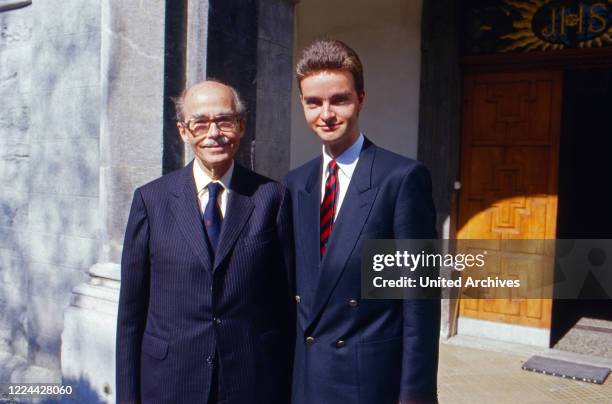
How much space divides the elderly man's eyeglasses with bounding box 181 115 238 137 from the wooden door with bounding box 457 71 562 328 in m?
4.06

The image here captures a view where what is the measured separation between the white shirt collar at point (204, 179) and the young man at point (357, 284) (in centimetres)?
44

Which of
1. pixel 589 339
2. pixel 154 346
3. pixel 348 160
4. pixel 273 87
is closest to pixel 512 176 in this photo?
pixel 589 339

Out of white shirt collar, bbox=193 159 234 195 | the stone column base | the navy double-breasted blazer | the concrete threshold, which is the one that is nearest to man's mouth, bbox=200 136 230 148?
white shirt collar, bbox=193 159 234 195

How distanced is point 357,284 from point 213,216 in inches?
24.3

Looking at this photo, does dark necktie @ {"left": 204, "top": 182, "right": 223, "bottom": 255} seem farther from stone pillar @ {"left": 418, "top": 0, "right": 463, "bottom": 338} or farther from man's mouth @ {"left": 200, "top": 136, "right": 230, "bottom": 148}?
stone pillar @ {"left": 418, "top": 0, "right": 463, "bottom": 338}

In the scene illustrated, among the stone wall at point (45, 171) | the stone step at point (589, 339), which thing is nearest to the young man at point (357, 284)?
the stone wall at point (45, 171)

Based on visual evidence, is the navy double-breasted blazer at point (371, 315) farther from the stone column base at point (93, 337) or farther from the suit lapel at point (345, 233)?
the stone column base at point (93, 337)

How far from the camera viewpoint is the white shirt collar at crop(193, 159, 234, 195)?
223 cm

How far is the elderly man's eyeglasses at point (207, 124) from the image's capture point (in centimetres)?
211

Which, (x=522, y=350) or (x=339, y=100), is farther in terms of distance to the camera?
(x=522, y=350)

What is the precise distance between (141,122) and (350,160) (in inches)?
73.7

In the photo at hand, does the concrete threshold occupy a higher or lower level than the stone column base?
lower

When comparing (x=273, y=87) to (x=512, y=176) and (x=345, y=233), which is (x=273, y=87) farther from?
(x=512, y=176)

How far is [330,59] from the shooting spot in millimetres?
1946
